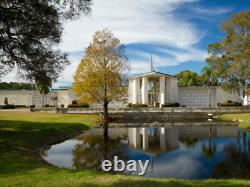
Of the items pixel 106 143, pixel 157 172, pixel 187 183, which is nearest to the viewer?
pixel 187 183

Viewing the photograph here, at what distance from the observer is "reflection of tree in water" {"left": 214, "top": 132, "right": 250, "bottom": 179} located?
11672mm

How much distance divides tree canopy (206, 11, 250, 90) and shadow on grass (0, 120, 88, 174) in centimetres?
2148

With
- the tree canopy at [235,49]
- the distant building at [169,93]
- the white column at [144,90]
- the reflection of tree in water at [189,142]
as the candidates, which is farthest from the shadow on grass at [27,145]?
the distant building at [169,93]

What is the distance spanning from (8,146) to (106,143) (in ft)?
22.6

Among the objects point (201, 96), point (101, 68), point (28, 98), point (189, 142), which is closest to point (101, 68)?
point (101, 68)

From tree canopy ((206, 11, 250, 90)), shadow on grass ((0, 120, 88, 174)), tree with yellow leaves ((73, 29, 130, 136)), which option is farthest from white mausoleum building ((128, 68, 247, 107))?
shadow on grass ((0, 120, 88, 174))

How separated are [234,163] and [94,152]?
25.0 ft

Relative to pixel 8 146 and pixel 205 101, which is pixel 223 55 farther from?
pixel 8 146

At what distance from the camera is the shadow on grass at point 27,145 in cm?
1173

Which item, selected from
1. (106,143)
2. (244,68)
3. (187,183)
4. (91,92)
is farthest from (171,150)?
(244,68)

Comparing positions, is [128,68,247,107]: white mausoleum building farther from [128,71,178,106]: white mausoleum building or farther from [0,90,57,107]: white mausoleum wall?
[0,90,57,107]: white mausoleum wall

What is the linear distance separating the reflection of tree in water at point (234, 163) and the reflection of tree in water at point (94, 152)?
194 inches

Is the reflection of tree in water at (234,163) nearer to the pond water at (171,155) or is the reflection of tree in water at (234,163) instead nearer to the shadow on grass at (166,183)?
the pond water at (171,155)

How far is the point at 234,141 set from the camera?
20.7 metres
